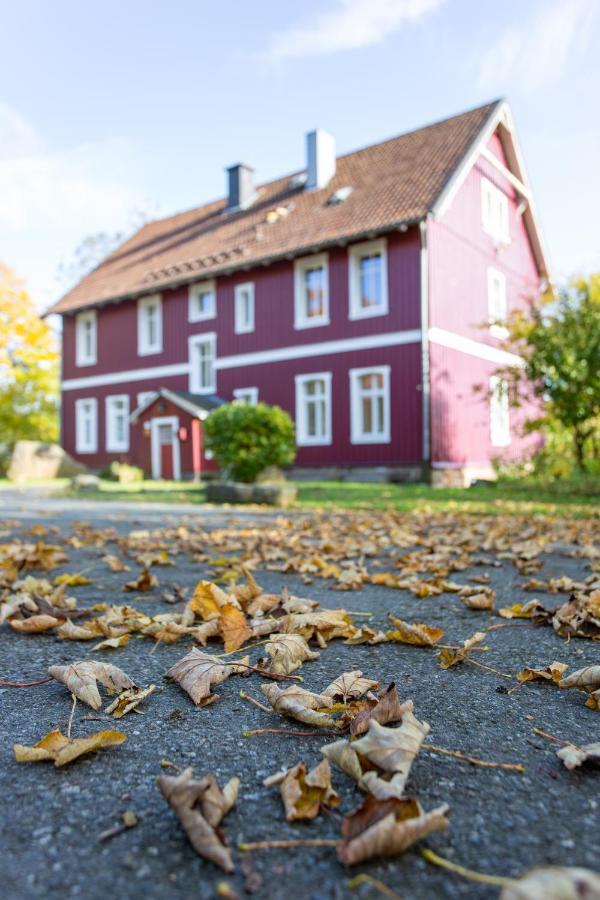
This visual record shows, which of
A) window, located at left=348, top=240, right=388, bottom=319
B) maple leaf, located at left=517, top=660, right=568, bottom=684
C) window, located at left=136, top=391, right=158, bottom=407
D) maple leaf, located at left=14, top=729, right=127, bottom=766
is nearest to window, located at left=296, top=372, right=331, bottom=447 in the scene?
window, located at left=348, top=240, right=388, bottom=319

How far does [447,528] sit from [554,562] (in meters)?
2.20

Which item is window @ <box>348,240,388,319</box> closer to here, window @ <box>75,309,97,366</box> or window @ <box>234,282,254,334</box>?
window @ <box>234,282,254,334</box>

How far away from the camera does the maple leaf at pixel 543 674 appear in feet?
6.65

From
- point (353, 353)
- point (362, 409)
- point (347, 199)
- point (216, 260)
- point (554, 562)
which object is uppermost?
point (347, 199)

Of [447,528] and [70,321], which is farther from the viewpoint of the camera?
[70,321]

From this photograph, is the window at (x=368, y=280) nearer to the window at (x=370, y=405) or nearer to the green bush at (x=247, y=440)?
the window at (x=370, y=405)

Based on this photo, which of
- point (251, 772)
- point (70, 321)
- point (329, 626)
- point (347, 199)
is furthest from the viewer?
point (70, 321)

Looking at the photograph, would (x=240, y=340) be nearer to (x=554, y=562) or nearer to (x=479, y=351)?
(x=479, y=351)

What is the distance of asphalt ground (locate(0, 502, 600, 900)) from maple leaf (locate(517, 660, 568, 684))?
39mm

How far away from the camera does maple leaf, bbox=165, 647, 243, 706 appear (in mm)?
1880

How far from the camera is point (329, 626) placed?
253 cm

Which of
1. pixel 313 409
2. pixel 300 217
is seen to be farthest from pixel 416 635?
pixel 300 217

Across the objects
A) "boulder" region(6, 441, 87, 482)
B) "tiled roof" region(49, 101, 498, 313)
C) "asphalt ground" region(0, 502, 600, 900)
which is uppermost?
"tiled roof" region(49, 101, 498, 313)

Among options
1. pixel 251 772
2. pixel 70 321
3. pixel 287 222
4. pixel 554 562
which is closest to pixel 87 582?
pixel 251 772
